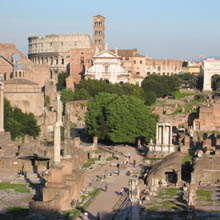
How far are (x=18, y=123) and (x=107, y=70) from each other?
43322 mm

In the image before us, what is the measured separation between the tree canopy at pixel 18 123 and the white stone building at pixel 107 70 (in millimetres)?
38861

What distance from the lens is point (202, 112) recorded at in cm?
6003

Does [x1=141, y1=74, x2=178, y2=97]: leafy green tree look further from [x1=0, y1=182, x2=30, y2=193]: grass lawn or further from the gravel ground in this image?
the gravel ground

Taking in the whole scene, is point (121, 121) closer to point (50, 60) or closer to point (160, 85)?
point (160, 85)

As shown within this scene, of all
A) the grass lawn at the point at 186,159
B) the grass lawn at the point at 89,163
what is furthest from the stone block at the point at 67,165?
the grass lawn at the point at 186,159

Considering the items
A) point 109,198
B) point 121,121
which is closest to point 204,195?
point 109,198

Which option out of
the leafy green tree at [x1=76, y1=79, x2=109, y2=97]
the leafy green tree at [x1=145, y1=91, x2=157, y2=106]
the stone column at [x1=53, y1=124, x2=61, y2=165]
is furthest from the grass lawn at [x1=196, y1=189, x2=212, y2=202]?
the leafy green tree at [x1=145, y1=91, x2=157, y2=106]

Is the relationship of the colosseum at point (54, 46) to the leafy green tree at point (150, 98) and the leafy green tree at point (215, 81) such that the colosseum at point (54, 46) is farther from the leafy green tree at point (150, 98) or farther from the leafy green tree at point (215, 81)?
the leafy green tree at point (150, 98)

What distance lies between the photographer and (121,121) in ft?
157

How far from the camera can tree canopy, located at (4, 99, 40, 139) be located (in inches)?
1786

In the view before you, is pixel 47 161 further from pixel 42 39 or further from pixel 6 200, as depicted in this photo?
pixel 42 39

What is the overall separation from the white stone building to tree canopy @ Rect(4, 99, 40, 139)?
38861 millimetres

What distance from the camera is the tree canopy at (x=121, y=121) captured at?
47.5m

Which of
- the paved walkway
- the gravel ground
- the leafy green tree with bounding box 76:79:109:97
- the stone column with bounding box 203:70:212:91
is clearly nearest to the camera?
the paved walkway
